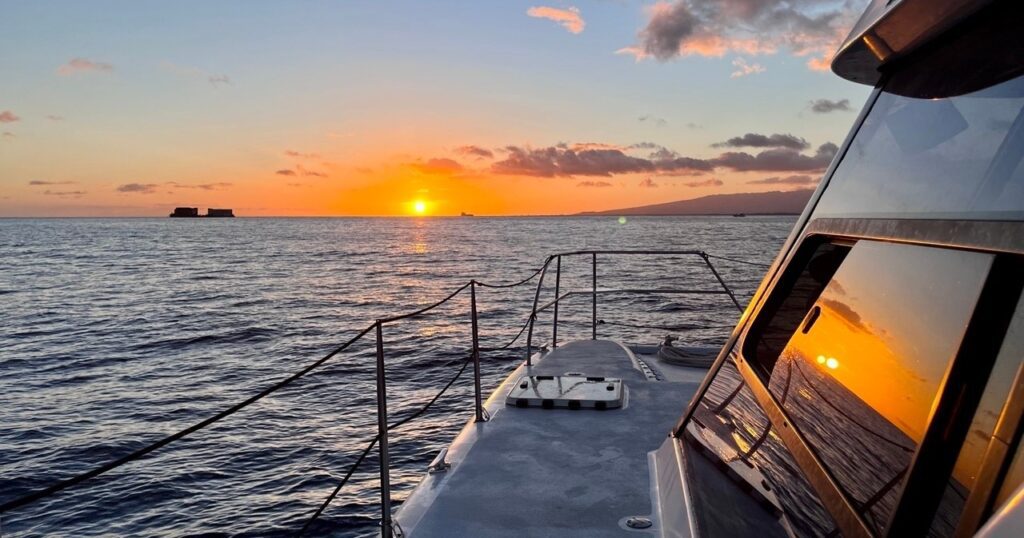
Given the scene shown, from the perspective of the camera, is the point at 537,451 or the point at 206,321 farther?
the point at 206,321

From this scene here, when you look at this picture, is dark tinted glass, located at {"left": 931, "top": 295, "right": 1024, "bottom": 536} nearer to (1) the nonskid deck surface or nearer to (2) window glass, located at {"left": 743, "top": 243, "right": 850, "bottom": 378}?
(2) window glass, located at {"left": 743, "top": 243, "right": 850, "bottom": 378}

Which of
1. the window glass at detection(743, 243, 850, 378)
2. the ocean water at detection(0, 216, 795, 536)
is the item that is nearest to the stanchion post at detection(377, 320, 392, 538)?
the window glass at detection(743, 243, 850, 378)

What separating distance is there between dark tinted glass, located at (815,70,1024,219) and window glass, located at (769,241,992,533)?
0.10m

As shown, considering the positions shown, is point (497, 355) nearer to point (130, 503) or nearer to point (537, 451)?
point (130, 503)

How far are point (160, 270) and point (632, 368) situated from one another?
2097 inches

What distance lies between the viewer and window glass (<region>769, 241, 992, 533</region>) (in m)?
1.21

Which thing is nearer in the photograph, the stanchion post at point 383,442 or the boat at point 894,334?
the boat at point 894,334

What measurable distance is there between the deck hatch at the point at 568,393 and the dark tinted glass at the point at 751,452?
2.86 metres

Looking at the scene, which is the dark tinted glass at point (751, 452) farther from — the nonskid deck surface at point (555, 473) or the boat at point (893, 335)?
the nonskid deck surface at point (555, 473)

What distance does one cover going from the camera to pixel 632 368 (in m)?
7.51

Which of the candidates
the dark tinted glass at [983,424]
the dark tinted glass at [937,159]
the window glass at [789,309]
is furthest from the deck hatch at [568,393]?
the dark tinted glass at [983,424]

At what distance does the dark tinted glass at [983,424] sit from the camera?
100 centimetres

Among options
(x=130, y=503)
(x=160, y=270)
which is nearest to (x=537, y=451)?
(x=130, y=503)

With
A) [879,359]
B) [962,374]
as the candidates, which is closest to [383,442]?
[879,359]
